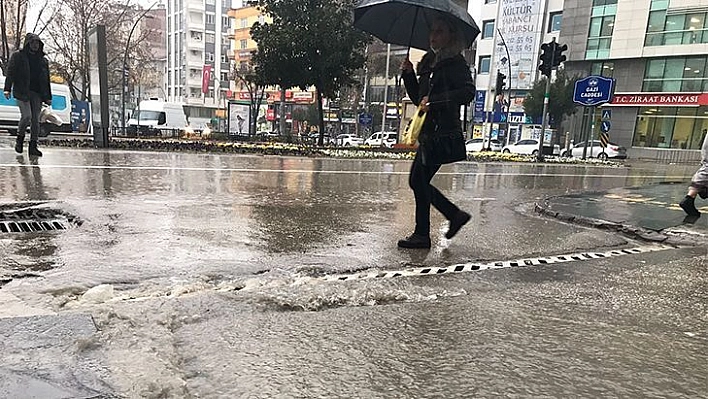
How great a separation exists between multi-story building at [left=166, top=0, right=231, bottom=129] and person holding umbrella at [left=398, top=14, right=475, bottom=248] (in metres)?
85.5

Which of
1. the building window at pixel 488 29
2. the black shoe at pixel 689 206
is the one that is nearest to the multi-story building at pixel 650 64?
the building window at pixel 488 29

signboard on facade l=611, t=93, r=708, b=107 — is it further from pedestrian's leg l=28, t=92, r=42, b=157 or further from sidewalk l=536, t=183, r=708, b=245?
pedestrian's leg l=28, t=92, r=42, b=157

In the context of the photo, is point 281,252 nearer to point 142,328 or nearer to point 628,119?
point 142,328

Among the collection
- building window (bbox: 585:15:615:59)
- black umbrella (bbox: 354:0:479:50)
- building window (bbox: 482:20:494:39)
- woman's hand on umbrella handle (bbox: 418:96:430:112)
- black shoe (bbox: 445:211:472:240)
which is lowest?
black shoe (bbox: 445:211:472:240)

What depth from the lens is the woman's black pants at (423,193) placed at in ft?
14.3

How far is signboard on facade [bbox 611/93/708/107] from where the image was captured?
36062 mm

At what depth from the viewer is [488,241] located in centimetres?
492

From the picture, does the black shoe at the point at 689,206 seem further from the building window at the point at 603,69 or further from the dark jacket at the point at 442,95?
the building window at the point at 603,69

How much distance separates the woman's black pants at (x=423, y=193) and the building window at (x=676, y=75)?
40051 millimetres

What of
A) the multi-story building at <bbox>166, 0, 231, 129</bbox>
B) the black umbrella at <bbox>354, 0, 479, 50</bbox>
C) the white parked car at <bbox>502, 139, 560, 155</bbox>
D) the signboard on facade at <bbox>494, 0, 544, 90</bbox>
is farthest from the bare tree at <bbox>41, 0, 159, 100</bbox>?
the multi-story building at <bbox>166, 0, 231, 129</bbox>

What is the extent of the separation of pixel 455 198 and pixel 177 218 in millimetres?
4478

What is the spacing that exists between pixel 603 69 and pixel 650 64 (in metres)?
3.51

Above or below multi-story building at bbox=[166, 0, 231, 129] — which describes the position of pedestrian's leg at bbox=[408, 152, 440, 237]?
below

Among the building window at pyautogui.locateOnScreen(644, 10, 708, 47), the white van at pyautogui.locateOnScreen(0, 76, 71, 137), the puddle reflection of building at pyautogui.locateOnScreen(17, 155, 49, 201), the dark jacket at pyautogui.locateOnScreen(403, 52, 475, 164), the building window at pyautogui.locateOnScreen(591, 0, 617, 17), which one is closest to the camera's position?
the dark jacket at pyautogui.locateOnScreen(403, 52, 475, 164)
